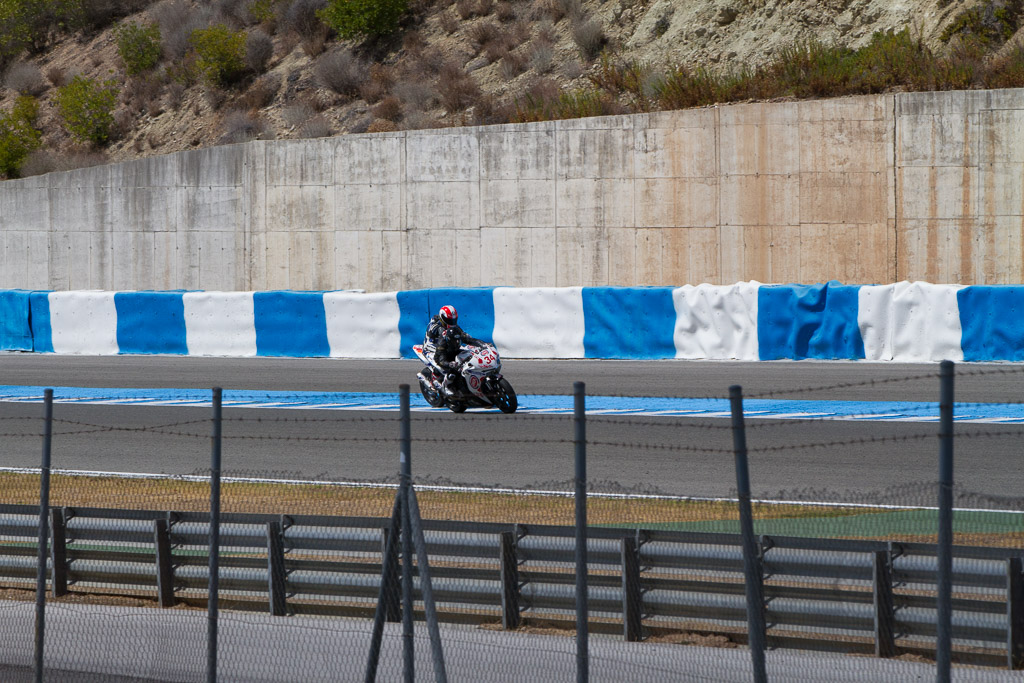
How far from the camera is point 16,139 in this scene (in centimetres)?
3397

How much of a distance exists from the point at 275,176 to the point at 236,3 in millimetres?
15374

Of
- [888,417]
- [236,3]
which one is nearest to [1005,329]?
[888,417]

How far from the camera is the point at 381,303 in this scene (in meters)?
22.2

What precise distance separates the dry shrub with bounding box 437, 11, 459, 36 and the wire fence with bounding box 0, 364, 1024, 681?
25.5 m

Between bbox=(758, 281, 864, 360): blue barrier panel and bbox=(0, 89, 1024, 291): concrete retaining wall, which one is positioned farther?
bbox=(0, 89, 1024, 291): concrete retaining wall

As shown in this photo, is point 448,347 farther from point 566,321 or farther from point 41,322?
point 41,322

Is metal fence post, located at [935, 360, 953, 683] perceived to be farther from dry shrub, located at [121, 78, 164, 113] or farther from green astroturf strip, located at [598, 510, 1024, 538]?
dry shrub, located at [121, 78, 164, 113]

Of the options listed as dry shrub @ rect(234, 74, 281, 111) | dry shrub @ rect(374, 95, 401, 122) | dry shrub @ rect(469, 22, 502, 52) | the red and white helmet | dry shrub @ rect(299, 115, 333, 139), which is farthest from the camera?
dry shrub @ rect(234, 74, 281, 111)

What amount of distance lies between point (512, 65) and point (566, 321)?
12.2 m

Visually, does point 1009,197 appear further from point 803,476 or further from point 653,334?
point 803,476

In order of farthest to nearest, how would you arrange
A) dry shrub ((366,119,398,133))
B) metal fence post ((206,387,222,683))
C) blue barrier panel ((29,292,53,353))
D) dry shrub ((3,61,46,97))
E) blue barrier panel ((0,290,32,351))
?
dry shrub ((3,61,46,97))
dry shrub ((366,119,398,133))
blue barrier panel ((0,290,32,351))
blue barrier panel ((29,292,53,353))
metal fence post ((206,387,222,683))

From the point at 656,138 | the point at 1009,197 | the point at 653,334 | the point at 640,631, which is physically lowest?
the point at 640,631

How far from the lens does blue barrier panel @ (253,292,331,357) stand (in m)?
22.7

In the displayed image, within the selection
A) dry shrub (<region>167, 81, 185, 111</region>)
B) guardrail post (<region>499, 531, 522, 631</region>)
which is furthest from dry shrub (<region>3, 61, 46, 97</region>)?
guardrail post (<region>499, 531, 522, 631</region>)
